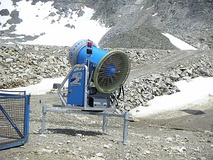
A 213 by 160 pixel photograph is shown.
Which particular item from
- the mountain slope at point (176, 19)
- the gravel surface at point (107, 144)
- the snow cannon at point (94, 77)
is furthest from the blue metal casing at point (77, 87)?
the mountain slope at point (176, 19)

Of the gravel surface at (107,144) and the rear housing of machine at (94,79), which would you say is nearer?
the gravel surface at (107,144)

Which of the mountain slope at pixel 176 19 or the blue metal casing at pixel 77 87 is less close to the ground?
the mountain slope at pixel 176 19

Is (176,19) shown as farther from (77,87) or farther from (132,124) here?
(77,87)

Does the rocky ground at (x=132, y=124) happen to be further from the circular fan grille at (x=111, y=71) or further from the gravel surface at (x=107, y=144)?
the circular fan grille at (x=111, y=71)

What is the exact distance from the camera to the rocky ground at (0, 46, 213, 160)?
5.90 meters

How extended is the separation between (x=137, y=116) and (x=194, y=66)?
7252 millimetres

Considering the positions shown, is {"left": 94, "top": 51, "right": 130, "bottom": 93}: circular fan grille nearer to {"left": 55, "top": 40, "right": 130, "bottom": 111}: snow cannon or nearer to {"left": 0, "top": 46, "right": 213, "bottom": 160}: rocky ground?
{"left": 55, "top": 40, "right": 130, "bottom": 111}: snow cannon

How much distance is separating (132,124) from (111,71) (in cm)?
→ 451

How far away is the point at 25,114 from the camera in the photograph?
5.90 metres

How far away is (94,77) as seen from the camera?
6969mm

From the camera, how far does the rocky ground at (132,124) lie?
19.4ft

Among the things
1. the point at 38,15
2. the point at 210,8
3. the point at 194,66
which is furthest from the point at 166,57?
the point at 38,15

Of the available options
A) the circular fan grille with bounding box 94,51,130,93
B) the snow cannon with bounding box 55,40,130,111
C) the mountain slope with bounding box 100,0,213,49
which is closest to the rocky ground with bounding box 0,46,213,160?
the snow cannon with bounding box 55,40,130,111

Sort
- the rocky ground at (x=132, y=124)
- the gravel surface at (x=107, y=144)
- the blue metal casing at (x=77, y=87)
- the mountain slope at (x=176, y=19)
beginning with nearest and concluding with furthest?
the gravel surface at (x=107, y=144) → the rocky ground at (x=132, y=124) → the blue metal casing at (x=77, y=87) → the mountain slope at (x=176, y=19)
